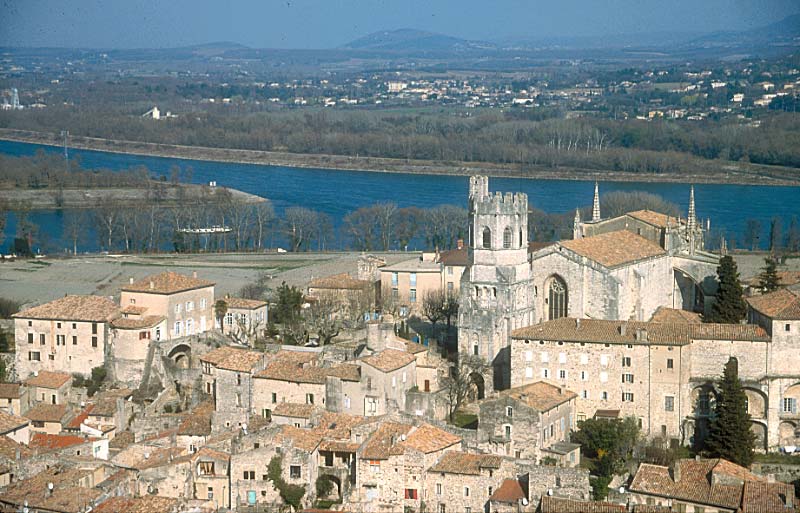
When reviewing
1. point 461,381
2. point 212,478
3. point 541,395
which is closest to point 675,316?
point 461,381

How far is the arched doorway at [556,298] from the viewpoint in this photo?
29.7m

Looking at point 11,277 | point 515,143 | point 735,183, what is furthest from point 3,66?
point 11,277

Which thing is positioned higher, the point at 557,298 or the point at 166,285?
the point at 166,285

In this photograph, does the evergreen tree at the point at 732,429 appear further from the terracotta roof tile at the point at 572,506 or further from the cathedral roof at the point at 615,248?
the cathedral roof at the point at 615,248

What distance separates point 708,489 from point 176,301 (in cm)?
1210

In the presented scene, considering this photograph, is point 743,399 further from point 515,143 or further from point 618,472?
point 515,143

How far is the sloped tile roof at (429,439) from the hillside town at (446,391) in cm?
5


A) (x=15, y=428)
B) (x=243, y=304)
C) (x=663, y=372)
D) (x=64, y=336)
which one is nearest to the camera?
(x=663, y=372)

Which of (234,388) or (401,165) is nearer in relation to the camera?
(234,388)

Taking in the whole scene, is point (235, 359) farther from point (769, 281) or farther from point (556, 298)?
point (769, 281)

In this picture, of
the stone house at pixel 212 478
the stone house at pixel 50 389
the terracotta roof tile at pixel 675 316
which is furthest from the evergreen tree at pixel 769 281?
the stone house at pixel 50 389

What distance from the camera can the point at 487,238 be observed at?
29.1m

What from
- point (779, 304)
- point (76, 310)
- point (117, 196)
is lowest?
point (117, 196)

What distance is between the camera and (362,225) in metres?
56.0
